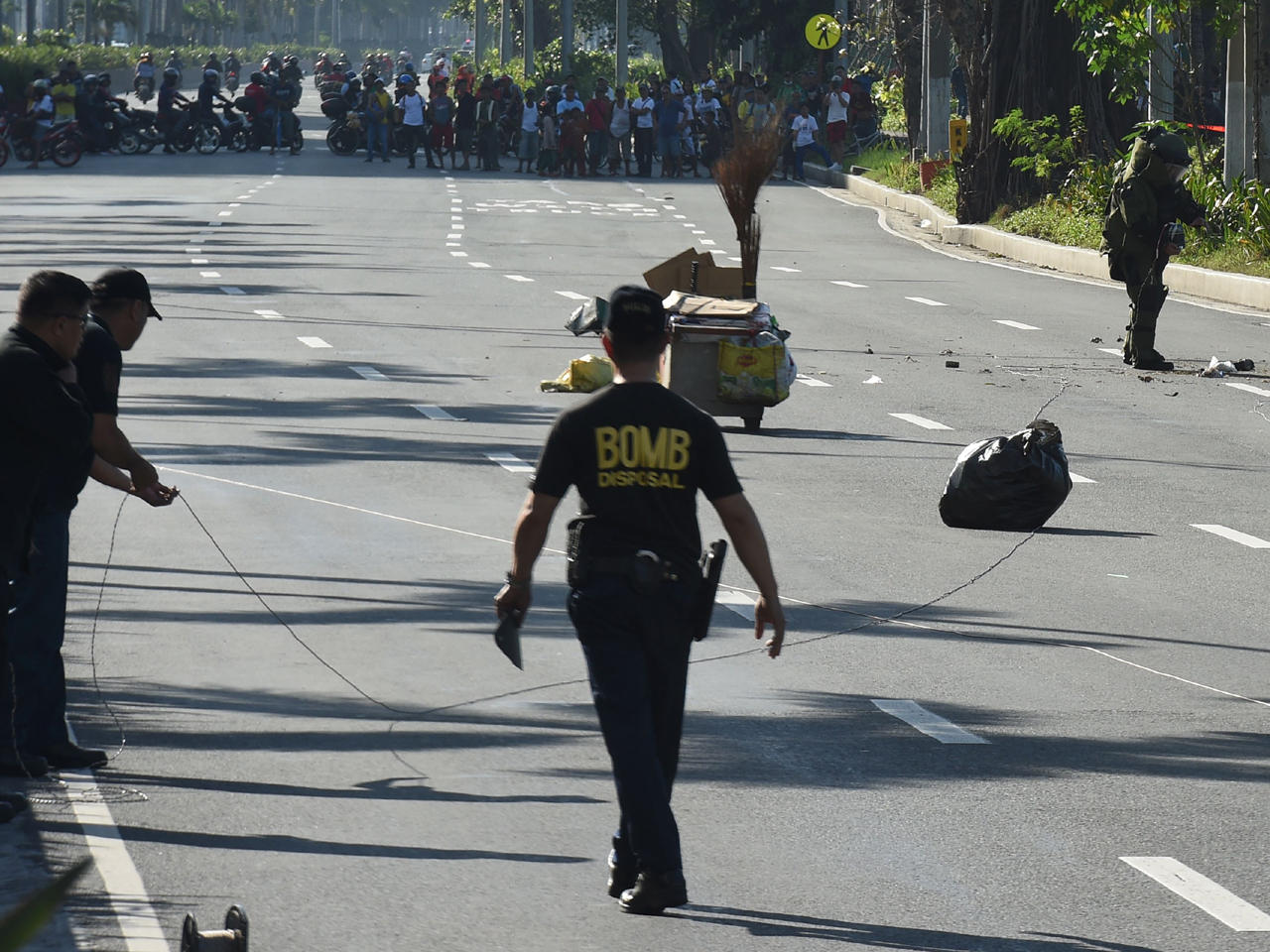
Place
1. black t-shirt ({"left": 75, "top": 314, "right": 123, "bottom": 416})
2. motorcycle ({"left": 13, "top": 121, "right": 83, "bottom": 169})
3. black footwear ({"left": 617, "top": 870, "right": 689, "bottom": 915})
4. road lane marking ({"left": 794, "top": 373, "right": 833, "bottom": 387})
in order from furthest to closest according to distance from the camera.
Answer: motorcycle ({"left": 13, "top": 121, "right": 83, "bottom": 169}) < road lane marking ({"left": 794, "top": 373, "right": 833, "bottom": 387}) < black t-shirt ({"left": 75, "top": 314, "right": 123, "bottom": 416}) < black footwear ({"left": 617, "top": 870, "right": 689, "bottom": 915})

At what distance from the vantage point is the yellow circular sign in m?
49.6

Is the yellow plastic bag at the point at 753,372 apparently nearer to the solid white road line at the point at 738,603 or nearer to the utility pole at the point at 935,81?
the solid white road line at the point at 738,603

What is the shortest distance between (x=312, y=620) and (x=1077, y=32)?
26195mm

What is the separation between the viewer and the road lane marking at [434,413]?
1465 centimetres

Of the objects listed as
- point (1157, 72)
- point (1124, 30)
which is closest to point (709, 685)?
point (1124, 30)

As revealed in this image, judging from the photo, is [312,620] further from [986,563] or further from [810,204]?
[810,204]

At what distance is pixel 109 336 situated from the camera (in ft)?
23.3

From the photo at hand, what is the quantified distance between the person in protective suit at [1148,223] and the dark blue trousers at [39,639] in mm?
12271

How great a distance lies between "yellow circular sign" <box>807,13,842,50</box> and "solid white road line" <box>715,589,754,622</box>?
4137 centimetres

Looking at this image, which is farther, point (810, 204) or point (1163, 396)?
point (810, 204)

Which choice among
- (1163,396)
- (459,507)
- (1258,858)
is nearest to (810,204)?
(1163,396)

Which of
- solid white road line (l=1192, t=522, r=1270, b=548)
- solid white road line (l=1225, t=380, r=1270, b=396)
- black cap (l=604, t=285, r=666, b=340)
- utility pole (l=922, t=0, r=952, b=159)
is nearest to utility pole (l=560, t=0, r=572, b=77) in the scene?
utility pole (l=922, t=0, r=952, b=159)

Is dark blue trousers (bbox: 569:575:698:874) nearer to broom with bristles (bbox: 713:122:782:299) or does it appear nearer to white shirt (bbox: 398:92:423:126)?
broom with bristles (bbox: 713:122:782:299)

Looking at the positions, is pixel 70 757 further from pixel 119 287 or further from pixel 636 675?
pixel 636 675
